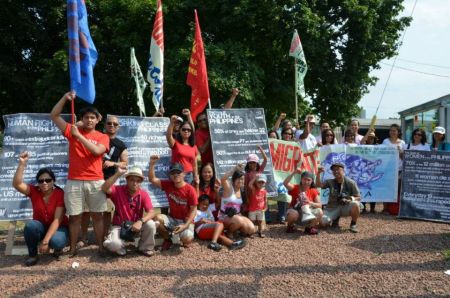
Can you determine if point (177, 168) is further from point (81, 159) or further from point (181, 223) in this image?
point (81, 159)

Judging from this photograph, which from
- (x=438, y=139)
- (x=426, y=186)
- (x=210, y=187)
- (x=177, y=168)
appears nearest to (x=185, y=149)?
(x=177, y=168)

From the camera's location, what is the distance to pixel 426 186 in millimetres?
8297

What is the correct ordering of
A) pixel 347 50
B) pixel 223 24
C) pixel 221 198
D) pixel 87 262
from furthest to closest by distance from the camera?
1. pixel 347 50
2. pixel 223 24
3. pixel 221 198
4. pixel 87 262

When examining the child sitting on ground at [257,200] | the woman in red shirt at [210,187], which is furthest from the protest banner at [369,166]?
the woman in red shirt at [210,187]

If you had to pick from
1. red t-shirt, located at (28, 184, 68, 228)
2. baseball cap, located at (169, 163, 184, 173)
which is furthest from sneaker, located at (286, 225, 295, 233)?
red t-shirt, located at (28, 184, 68, 228)

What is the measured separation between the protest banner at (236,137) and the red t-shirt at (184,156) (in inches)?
22.3

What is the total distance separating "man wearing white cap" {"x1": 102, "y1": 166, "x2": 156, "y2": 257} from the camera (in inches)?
233

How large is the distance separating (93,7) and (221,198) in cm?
1553

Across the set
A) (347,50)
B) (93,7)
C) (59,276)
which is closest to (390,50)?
(347,50)

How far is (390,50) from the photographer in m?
19.4

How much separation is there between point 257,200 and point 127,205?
6.58 feet

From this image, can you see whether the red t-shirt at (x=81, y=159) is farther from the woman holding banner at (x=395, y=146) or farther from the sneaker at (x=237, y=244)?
the woman holding banner at (x=395, y=146)

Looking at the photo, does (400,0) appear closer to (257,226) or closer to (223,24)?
(223,24)

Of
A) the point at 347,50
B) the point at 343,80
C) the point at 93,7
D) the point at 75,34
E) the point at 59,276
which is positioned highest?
the point at 93,7
